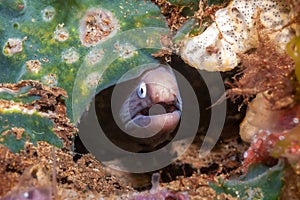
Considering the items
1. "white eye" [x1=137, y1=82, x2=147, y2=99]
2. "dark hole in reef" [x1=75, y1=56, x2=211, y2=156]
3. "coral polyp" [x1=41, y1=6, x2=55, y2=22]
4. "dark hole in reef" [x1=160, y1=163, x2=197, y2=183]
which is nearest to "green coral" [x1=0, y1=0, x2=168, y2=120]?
"coral polyp" [x1=41, y1=6, x2=55, y2=22]

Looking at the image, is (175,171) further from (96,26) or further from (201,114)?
(96,26)

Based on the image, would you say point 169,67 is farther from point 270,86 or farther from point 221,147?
point 270,86

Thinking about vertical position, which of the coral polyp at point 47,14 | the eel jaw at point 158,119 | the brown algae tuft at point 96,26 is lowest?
the eel jaw at point 158,119

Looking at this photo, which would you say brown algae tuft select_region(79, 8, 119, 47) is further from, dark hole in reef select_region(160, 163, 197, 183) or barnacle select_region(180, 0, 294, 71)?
dark hole in reef select_region(160, 163, 197, 183)

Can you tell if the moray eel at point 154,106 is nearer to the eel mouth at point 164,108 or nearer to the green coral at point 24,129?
Result: the eel mouth at point 164,108

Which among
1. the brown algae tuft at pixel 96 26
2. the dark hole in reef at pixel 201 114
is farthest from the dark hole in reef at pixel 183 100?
the brown algae tuft at pixel 96 26

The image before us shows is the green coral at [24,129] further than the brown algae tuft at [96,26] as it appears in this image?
No

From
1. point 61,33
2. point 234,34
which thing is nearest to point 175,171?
point 234,34
